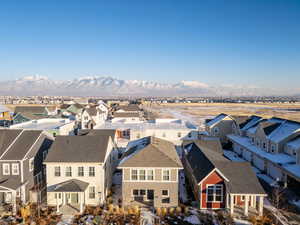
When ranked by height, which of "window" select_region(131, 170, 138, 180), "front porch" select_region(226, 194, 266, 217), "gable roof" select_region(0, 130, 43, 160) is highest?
"gable roof" select_region(0, 130, 43, 160)

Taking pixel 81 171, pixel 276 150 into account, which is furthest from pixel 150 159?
pixel 276 150

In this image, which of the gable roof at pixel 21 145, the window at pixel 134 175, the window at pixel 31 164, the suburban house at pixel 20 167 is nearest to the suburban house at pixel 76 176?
the suburban house at pixel 20 167

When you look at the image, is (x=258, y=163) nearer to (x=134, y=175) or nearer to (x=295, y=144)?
(x=295, y=144)

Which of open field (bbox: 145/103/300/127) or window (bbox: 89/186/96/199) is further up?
open field (bbox: 145/103/300/127)

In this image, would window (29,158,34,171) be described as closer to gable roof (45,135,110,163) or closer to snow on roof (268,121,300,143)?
gable roof (45,135,110,163)

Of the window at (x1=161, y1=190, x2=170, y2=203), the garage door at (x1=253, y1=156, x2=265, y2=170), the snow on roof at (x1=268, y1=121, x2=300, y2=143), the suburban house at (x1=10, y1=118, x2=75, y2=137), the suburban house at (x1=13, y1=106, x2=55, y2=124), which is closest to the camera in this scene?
the window at (x1=161, y1=190, x2=170, y2=203)

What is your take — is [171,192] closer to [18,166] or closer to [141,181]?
[141,181]

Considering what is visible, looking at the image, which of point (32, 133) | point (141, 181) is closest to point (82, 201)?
point (141, 181)

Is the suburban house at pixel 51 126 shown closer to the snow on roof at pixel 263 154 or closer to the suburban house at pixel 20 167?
the suburban house at pixel 20 167

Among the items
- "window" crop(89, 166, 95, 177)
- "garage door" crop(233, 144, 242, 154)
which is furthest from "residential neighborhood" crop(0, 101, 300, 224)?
"garage door" crop(233, 144, 242, 154)
